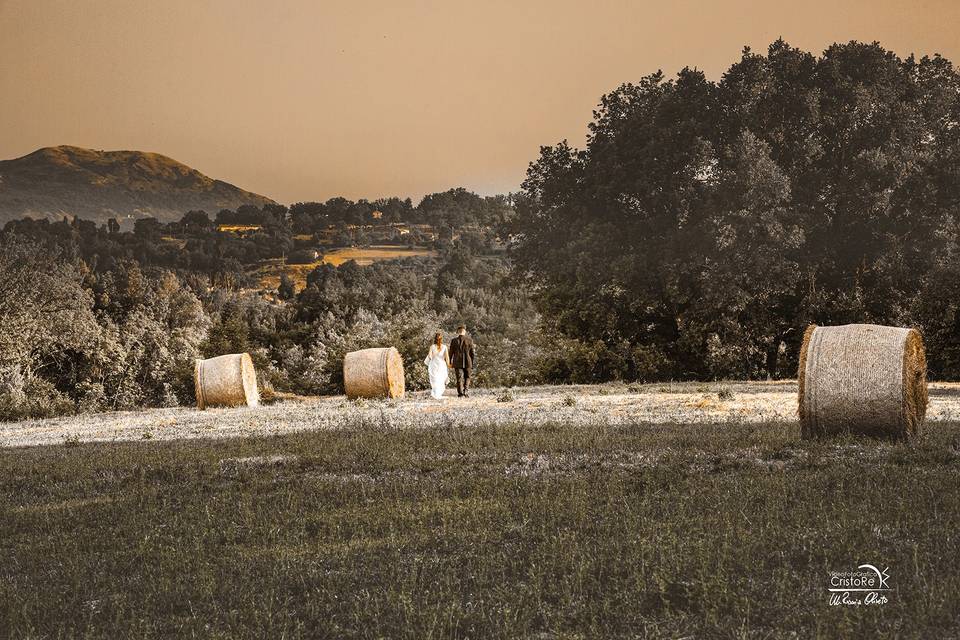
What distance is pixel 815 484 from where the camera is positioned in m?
9.77

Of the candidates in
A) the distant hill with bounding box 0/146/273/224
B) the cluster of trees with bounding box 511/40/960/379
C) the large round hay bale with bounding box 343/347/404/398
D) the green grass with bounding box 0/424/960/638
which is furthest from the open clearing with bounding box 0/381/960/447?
the distant hill with bounding box 0/146/273/224

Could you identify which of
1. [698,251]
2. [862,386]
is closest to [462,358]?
[698,251]

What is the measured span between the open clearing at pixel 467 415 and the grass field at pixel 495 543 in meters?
4.85

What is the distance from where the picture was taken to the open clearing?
18016mm

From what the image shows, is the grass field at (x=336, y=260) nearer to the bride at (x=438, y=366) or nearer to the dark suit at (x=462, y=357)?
the bride at (x=438, y=366)

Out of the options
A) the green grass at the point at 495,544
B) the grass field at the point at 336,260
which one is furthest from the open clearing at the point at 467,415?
the grass field at the point at 336,260

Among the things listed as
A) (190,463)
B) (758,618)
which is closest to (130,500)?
(190,463)

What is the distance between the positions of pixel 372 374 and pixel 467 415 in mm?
8350

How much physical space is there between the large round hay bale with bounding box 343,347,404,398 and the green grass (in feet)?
48.8

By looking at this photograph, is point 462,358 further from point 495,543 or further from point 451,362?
point 495,543

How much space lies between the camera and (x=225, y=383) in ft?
88.0

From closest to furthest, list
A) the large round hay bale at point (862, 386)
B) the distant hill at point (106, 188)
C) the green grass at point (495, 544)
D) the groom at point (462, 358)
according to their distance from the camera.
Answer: the green grass at point (495, 544) → the large round hay bale at point (862, 386) → the groom at point (462, 358) → the distant hill at point (106, 188)

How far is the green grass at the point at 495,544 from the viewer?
6.14 metres

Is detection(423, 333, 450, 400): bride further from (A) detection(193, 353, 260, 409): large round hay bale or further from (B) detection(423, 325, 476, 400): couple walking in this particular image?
(A) detection(193, 353, 260, 409): large round hay bale
